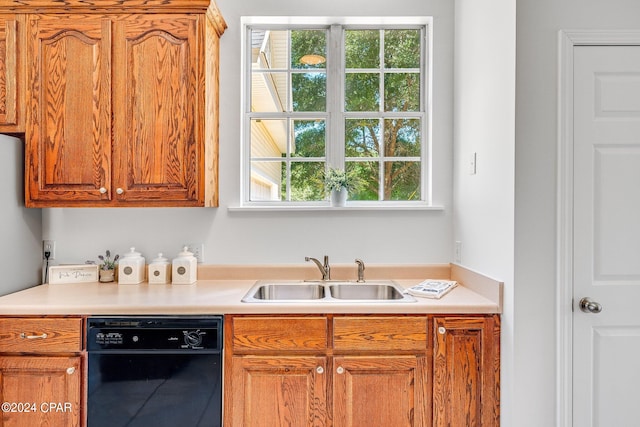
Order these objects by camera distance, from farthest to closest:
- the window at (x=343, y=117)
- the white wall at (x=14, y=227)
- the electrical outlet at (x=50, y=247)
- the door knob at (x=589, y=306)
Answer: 1. the window at (x=343, y=117)
2. the electrical outlet at (x=50, y=247)
3. the white wall at (x=14, y=227)
4. the door knob at (x=589, y=306)

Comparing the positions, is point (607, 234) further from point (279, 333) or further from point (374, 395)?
point (279, 333)

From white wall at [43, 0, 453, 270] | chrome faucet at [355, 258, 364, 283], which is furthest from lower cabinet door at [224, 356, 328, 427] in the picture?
white wall at [43, 0, 453, 270]

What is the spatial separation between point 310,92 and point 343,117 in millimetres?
268

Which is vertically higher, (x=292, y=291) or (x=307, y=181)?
(x=307, y=181)

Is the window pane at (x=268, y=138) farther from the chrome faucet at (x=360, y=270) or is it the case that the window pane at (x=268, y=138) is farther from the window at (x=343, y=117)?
the chrome faucet at (x=360, y=270)

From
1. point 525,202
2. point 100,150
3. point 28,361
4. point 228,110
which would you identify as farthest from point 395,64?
point 28,361

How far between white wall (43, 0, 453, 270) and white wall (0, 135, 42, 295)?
20 cm

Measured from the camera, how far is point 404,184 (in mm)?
2430

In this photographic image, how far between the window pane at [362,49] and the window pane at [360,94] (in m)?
0.08

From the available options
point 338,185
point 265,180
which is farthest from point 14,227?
point 338,185

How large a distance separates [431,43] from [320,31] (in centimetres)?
69

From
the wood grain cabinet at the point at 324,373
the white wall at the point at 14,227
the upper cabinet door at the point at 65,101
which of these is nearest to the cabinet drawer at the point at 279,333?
the wood grain cabinet at the point at 324,373

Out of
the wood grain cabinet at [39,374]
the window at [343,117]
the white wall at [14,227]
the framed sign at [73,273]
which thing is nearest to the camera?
the wood grain cabinet at [39,374]

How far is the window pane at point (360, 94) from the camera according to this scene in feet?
8.00
